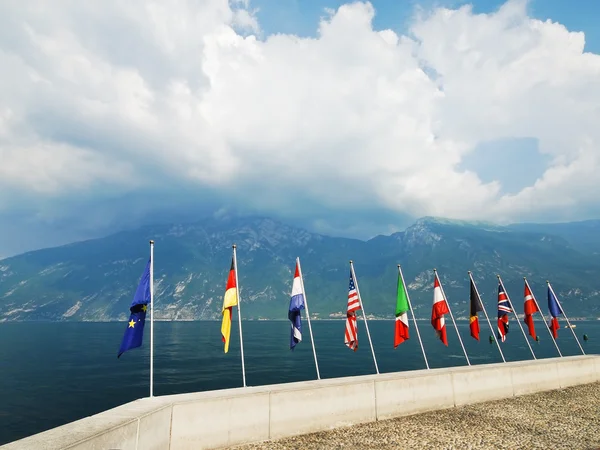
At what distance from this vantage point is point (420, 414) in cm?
1659

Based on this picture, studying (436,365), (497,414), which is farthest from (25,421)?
(436,365)

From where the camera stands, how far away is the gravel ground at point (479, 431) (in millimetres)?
12688

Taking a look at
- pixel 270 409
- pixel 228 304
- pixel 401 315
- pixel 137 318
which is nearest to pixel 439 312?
pixel 401 315

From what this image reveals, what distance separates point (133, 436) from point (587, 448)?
48.3ft

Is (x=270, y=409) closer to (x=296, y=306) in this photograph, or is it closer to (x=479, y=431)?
(x=296, y=306)

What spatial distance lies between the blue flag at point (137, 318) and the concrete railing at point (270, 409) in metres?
2.86

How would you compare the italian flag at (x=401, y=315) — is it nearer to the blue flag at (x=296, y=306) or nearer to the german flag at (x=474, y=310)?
the german flag at (x=474, y=310)

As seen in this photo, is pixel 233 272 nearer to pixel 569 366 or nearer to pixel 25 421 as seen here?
pixel 569 366

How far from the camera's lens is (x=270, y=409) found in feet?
43.0

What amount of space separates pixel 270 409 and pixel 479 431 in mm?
8385

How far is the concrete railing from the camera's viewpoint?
345 inches

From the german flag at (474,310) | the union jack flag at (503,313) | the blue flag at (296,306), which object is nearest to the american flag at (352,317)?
the blue flag at (296,306)

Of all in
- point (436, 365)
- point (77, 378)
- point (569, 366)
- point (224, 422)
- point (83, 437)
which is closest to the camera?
point (83, 437)

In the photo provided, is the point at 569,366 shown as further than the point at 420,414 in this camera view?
Yes
